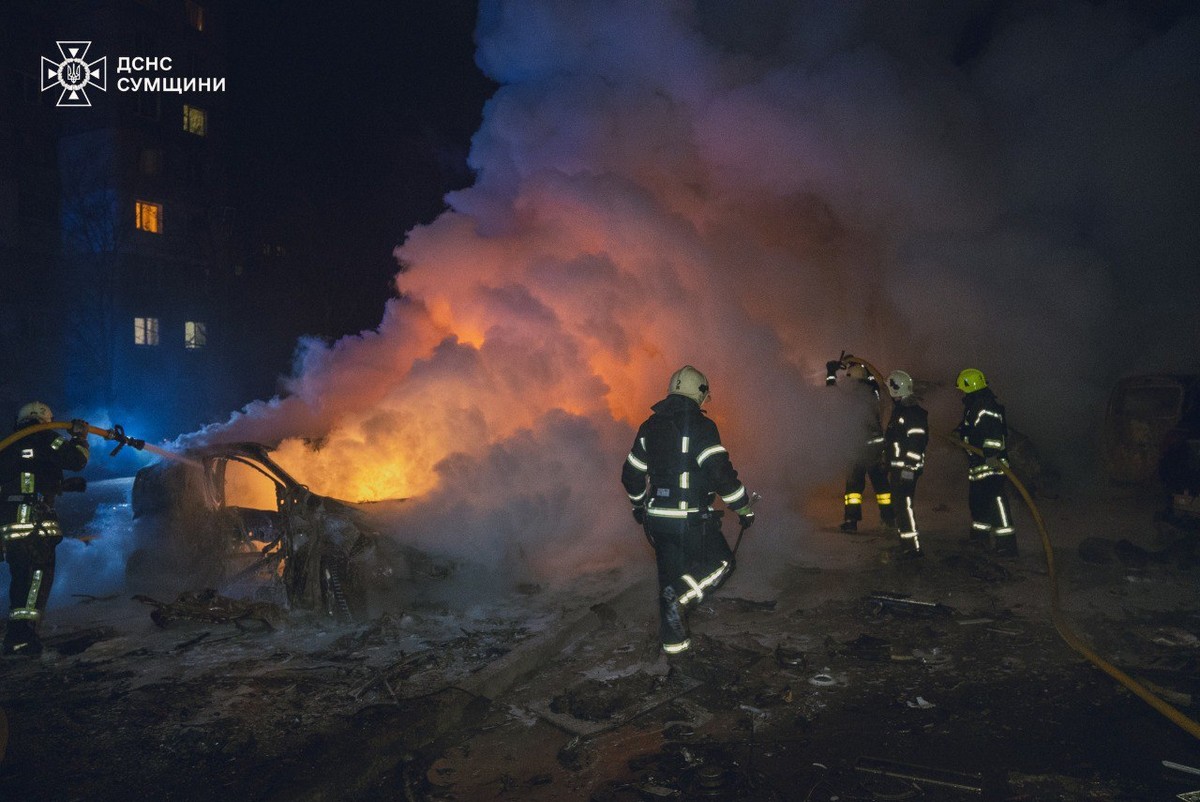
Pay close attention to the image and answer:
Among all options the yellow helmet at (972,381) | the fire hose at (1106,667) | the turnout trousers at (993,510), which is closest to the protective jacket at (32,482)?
the fire hose at (1106,667)

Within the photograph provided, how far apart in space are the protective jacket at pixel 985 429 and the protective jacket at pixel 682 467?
3.83 m

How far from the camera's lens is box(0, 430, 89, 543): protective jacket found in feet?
19.4

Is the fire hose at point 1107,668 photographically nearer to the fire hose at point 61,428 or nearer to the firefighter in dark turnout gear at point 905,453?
the firefighter in dark turnout gear at point 905,453

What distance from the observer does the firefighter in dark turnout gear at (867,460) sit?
367 inches

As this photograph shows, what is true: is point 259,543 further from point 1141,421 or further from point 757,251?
point 1141,421

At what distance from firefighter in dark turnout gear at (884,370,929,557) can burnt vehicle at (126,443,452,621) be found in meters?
4.70

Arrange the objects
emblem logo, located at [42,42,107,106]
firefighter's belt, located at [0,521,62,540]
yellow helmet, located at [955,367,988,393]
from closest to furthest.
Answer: firefighter's belt, located at [0,521,62,540], yellow helmet, located at [955,367,988,393], emblem logo, located at [42,42,107,106]

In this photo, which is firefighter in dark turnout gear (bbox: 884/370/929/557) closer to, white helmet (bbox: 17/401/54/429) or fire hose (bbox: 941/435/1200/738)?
fire hose (bbox: 941/435/1200/738)

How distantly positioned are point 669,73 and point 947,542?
7731 millimetres

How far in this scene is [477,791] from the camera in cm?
372

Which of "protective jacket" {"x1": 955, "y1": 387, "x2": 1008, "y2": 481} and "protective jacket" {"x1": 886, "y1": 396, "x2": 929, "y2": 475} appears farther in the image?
"protective jacket" {"x1": 886, "y1": 396, "x2": 929, "y2": 475}

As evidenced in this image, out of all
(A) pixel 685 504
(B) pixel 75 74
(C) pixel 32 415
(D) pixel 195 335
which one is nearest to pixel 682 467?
(A) pixel 685 504

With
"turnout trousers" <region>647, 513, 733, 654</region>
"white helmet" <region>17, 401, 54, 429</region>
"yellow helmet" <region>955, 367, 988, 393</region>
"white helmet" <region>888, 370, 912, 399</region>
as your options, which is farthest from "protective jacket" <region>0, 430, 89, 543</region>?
"yellow helmet" <region>955, 367, 988, 393</region>

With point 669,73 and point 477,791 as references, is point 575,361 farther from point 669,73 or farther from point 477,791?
point 477,791
